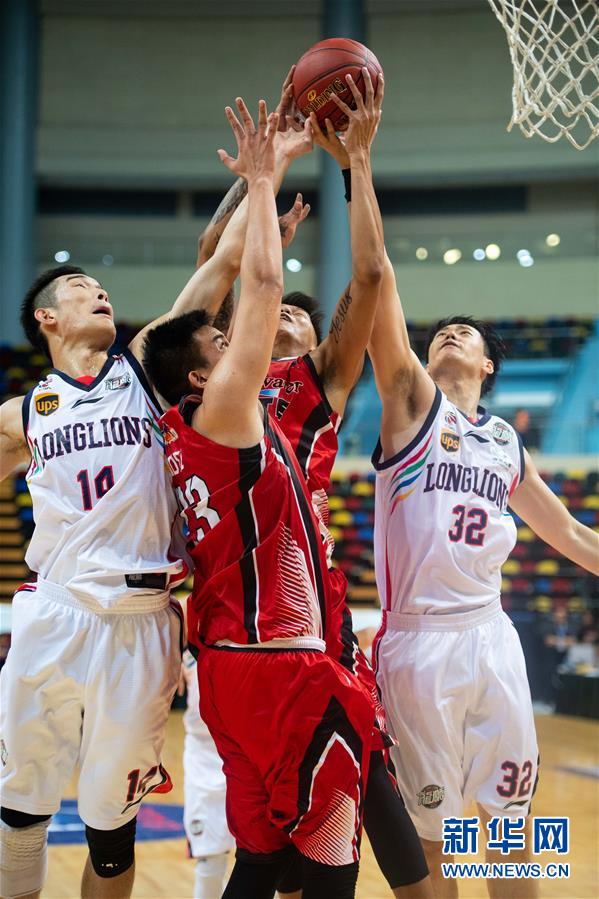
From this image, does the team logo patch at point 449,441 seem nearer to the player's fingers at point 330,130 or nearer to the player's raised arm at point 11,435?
the player's fingers at point 330,130

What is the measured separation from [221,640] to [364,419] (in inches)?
461

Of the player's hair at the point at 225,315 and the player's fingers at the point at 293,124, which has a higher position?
the player's fingers at the point at 293,124

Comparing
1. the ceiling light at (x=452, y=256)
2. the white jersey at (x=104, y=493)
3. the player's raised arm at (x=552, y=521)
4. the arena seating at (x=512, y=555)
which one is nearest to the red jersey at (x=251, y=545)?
the white jersey at (x=104, y=493)

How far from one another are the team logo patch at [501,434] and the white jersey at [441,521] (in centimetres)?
12

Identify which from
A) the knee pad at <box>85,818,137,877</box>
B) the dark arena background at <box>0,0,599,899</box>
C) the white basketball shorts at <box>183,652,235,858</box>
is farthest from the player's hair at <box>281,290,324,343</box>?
the dark arena background at <box>0,0,599,899</box>

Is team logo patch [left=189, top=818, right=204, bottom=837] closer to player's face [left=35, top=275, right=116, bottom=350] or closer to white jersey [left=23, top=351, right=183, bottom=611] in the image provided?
white jersey [left=23, top=351, right=183, bottom=611]

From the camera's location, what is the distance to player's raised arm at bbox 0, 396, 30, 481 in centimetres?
388

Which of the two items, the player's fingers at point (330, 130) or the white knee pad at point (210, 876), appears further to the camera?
the white knee pad at point (210, 876)

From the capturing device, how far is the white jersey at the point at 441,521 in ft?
12.6

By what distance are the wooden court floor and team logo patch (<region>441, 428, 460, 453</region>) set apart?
116 inches

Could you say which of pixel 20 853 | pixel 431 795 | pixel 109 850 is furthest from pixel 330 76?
pixel 20 853

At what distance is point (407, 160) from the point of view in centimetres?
1980

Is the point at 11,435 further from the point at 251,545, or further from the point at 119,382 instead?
the point at 251,545

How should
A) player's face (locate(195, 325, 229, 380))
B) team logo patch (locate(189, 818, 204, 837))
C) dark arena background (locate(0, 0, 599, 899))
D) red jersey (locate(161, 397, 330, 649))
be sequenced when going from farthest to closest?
dark arena background (locate(0, 0, 599, 899)) < team logo patch (locate(189, 818, 204, 837)) < player's face (locate(195, 325, 229, 380)) < red jersey (locate(161, 397, 330, 649))
